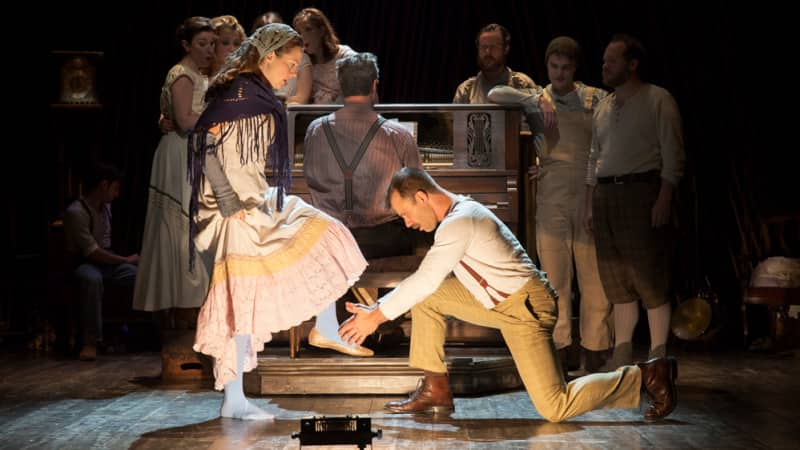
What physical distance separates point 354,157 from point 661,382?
1.92m

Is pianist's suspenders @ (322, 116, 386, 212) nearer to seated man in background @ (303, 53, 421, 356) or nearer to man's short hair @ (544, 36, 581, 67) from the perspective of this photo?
seated man in background @ (303, 53, 421, 356)

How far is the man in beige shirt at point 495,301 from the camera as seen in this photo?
14.2ft

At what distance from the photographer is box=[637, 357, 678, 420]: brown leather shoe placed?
4402 millimetres

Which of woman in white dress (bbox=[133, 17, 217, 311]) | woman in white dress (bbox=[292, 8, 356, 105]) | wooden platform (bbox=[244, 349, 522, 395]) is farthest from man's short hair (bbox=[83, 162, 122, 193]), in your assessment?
wooden platform (bbox=[244, 349, 522, 395])

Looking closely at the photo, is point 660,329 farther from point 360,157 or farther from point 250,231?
point 250,231

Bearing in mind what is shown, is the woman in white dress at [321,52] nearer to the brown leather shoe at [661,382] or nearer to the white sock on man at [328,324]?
the white sock on man at [328,324]

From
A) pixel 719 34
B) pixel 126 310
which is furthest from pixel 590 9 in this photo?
pixel 126 310

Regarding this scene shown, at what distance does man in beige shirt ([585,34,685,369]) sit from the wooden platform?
0.82 meters

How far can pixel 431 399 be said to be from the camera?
15.4 ft

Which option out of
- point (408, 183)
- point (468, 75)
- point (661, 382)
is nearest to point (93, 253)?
point (468, 75)

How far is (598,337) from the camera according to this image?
6039 mm

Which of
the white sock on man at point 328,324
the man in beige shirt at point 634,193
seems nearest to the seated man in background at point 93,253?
the white sock on man at point 328,324

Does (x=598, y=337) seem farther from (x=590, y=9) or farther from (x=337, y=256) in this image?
(x=590, y=9)

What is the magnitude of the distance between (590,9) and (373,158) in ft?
11.6
